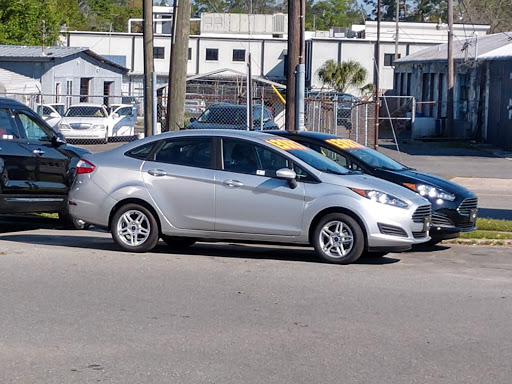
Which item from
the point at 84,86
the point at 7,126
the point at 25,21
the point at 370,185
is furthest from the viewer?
the point at 25,21

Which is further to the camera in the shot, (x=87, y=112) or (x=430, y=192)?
(x=87, y=112)

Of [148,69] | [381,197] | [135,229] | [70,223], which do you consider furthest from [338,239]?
[148,69]

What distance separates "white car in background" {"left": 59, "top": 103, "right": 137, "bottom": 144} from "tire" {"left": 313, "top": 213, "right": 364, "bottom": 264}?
22.9m

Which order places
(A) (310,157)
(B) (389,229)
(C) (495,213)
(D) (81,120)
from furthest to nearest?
(D) (81,120) → (C) (495,213) → (A) (310,157) → (B) (389,229)

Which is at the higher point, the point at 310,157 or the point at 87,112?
the point at 87,112

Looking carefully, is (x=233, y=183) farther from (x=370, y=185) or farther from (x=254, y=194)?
(x=370, y=185)

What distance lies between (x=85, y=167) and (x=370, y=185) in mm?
3707

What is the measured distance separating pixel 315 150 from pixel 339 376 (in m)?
6.75

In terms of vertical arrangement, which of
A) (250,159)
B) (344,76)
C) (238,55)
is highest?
(238,55)

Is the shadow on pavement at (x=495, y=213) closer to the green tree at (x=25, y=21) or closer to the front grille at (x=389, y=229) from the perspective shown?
the front grille at (x=389, y=229)

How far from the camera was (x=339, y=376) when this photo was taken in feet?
19.7

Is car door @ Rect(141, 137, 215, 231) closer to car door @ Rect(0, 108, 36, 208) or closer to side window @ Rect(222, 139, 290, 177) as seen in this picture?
side window @ Rect(222, 139, 290, 177)

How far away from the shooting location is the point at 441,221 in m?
11.9

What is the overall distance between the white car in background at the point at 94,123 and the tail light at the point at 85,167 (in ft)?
69.1
